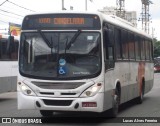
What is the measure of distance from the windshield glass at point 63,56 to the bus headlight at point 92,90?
0.30 m

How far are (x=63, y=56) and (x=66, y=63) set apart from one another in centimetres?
21

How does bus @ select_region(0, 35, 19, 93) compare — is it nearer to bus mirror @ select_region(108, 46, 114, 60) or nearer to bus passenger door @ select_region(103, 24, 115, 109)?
bus mirror @ select_region(108, 46, 114, 60)

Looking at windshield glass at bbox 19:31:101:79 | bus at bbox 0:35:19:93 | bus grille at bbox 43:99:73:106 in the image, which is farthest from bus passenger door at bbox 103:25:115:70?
bus at bbox 0:35:19:93

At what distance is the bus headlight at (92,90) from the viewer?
12477 millimetres

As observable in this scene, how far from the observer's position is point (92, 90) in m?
12.5

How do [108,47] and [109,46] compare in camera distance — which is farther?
[109,46]

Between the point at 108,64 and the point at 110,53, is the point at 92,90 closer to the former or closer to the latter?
the point at 108,64

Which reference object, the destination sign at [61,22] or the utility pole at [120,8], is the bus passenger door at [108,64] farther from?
the utility pole at [120,8]

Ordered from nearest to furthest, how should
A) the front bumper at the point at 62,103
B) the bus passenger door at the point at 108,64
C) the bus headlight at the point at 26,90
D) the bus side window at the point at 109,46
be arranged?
the front bumper at the point at 62,103 → the bus headlight at the point at 26,90 → the bus passenger door at the point at 108,64 → the bus side window at the point at 109,46

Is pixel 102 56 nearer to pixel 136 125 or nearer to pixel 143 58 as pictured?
pixel 136 125

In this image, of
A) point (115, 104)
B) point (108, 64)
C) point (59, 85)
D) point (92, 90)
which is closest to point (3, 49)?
point (115, 104)

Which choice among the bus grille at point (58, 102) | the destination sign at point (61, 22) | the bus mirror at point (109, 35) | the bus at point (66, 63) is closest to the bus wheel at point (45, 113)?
the bus at point (66, 63)

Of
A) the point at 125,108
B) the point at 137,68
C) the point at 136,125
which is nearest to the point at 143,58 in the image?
the point at 137,68

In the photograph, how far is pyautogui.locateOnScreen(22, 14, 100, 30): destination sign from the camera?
1301cm
